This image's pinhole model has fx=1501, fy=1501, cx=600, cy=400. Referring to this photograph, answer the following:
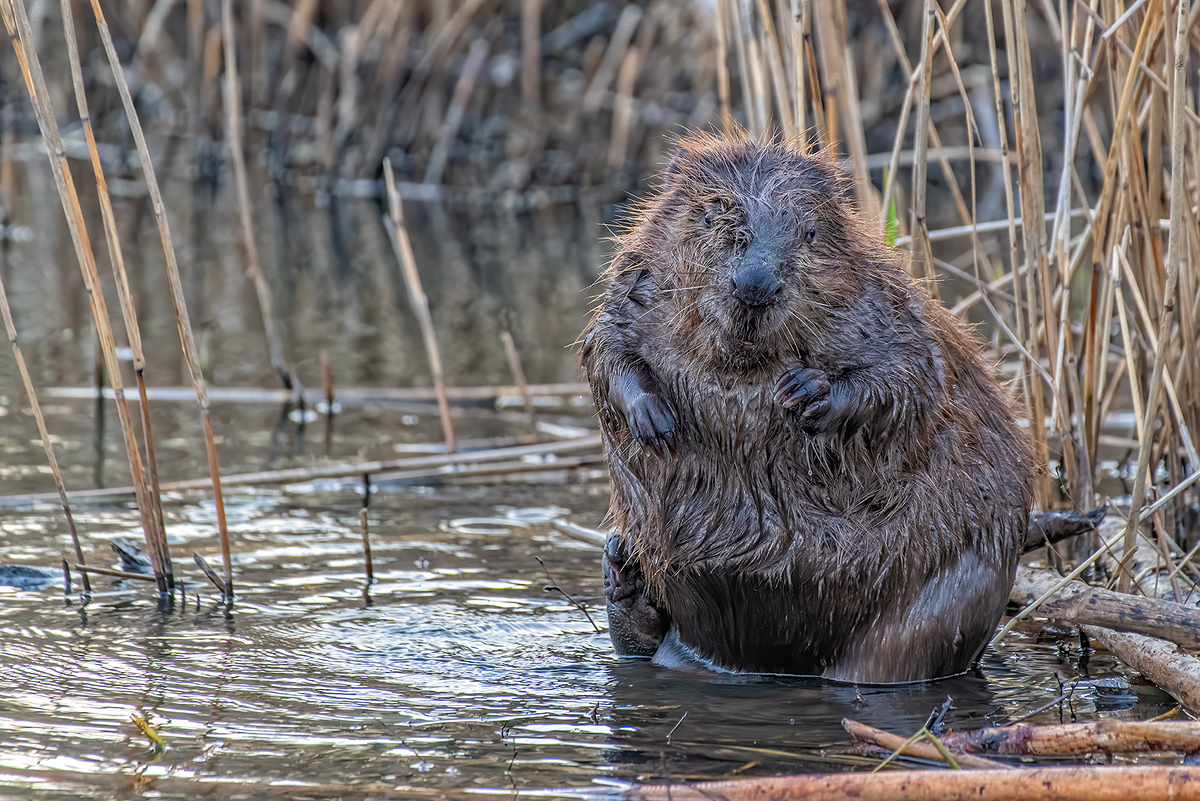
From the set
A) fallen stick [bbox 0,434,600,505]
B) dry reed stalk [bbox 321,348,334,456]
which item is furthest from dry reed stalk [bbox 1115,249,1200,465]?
dry reed stalk [bbox 321,348,334,456]

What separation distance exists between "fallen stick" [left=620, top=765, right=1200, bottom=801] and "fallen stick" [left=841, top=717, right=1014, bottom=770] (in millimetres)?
139

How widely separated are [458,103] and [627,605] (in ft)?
28.2

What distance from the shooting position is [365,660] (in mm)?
3076

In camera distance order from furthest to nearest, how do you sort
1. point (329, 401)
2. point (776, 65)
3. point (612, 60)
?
point (612, 60)
point (329, 401)
point (776, 65)

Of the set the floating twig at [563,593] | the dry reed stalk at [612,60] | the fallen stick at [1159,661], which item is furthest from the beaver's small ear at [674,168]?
the dry reed stalk at [612,60]

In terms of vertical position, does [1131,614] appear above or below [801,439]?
below

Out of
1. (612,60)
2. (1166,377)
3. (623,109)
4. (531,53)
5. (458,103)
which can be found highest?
(531,53)

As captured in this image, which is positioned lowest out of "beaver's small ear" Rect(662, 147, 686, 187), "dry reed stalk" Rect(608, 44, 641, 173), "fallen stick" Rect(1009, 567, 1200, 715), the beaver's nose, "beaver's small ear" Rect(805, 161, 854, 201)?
"fallen stick" Rect(1009, 567, 1200, 715)

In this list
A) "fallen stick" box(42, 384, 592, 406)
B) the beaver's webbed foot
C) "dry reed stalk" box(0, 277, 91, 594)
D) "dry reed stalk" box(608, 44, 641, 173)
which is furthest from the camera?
"dry reed stalk" box(608, 44, 641, 173)

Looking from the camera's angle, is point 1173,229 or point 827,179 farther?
point 827,179

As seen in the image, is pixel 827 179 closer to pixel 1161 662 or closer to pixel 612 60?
pixel 1161 662

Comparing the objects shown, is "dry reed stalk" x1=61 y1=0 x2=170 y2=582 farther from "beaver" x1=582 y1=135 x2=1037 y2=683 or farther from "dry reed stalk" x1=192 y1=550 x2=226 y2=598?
"beaver" x1=582 y1=135 x2=1037 y2=683

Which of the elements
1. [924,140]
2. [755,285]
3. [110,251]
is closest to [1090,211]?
[924,140]

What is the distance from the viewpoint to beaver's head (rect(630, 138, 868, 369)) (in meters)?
2.80
